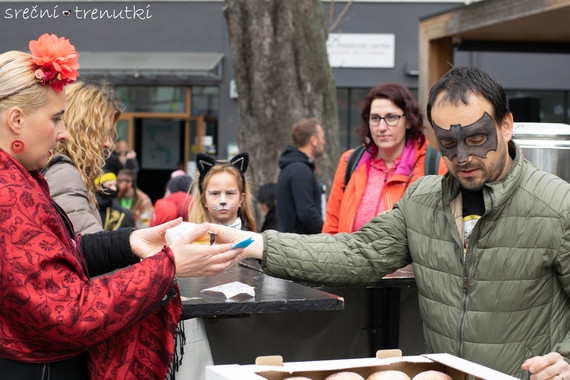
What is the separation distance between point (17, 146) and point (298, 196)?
13.4 feet

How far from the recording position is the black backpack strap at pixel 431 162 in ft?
14.0

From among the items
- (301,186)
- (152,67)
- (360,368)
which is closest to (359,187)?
(301,186)

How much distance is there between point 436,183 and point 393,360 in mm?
835

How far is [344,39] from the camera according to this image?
56.9ft

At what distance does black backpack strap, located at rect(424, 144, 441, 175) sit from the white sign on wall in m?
13.3

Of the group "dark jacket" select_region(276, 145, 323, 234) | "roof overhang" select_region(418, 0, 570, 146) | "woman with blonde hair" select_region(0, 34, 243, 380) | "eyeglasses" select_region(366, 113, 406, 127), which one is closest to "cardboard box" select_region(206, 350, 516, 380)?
"woman with blonde hair" select_region(0, 34, 243, 380)

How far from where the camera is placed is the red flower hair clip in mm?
2014

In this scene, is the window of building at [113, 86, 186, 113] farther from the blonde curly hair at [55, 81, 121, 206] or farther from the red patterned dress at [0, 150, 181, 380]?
the red patterned dress at [0, 150, 181, 380]

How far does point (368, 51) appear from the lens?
17.5 meters

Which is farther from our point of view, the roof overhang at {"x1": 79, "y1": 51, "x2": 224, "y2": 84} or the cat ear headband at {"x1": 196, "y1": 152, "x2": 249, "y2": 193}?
the roof overhang at {"x1": 79, "y1": 51, "x2": 224, "y2": 84}

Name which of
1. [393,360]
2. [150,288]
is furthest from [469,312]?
[150,288]

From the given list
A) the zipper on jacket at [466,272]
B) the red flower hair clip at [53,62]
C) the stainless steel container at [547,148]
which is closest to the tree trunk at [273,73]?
the stainless steel container at [547,148]

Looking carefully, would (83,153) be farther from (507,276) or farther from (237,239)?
(507,276)

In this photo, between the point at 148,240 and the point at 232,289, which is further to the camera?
the point at 232,289
